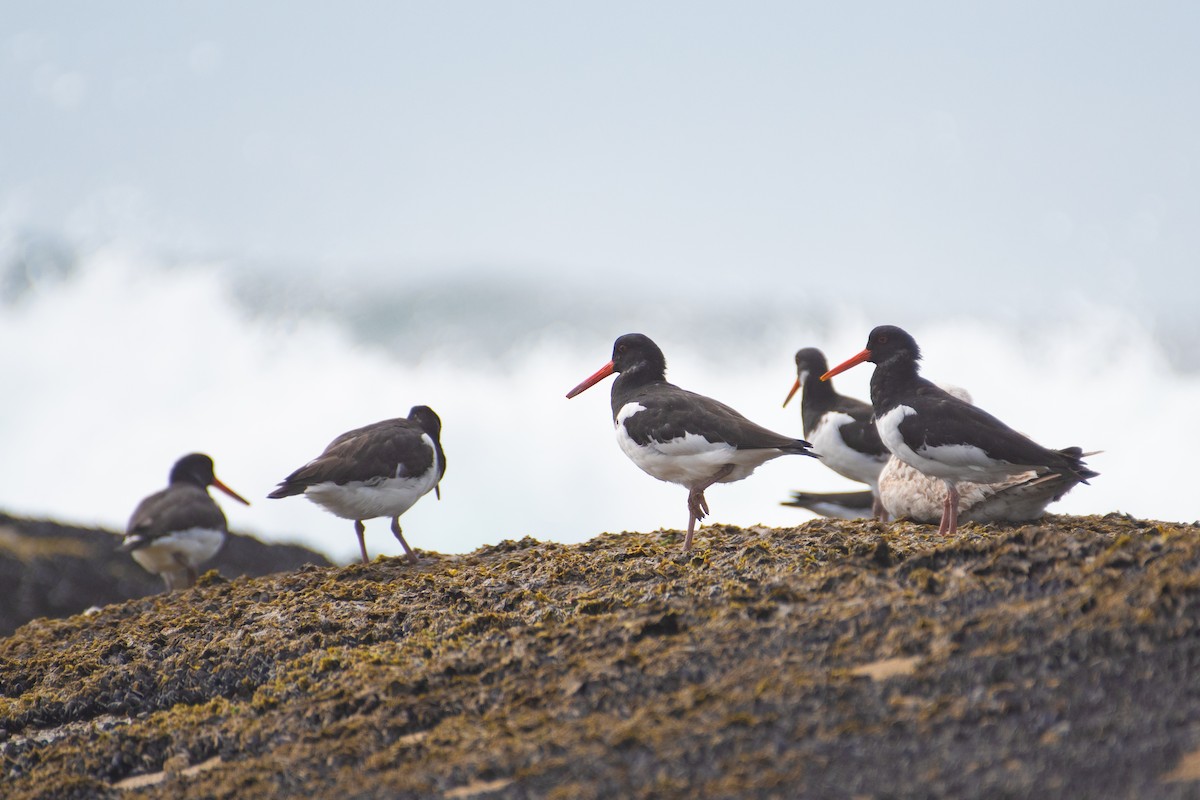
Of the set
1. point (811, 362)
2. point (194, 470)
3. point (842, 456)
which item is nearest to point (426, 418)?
point (842, 456)

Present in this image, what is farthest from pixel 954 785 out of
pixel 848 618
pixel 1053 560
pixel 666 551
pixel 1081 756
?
pixel 666 551

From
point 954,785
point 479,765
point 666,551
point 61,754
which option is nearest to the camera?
point 954,785

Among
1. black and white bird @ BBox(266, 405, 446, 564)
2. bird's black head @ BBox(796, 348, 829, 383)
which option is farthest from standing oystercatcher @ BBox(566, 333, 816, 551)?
bird's black head @ BBox(796, 348, 829, 383)

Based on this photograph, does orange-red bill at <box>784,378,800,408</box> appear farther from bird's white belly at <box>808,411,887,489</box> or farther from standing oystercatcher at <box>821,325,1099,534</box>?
standing oystercatcher at <box>821,325,1099,534</box>

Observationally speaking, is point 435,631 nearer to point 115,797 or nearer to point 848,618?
point 115,797

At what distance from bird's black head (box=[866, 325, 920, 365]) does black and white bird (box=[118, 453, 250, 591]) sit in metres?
8.89

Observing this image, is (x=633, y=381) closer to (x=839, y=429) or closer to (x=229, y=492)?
(x=839, y=429)

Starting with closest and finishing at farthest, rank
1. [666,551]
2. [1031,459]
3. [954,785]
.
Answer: [954,785], [666,551], [1031,459]

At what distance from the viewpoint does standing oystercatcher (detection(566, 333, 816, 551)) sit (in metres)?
9.14

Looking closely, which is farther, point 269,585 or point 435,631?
point 269,585

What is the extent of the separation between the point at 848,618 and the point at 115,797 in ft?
11.5

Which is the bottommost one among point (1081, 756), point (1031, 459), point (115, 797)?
point (115, 797)

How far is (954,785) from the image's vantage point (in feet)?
13.3

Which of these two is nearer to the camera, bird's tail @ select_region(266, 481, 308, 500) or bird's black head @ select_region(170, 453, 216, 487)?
bird's tail @ select_region(266, 481, 308, 500)
